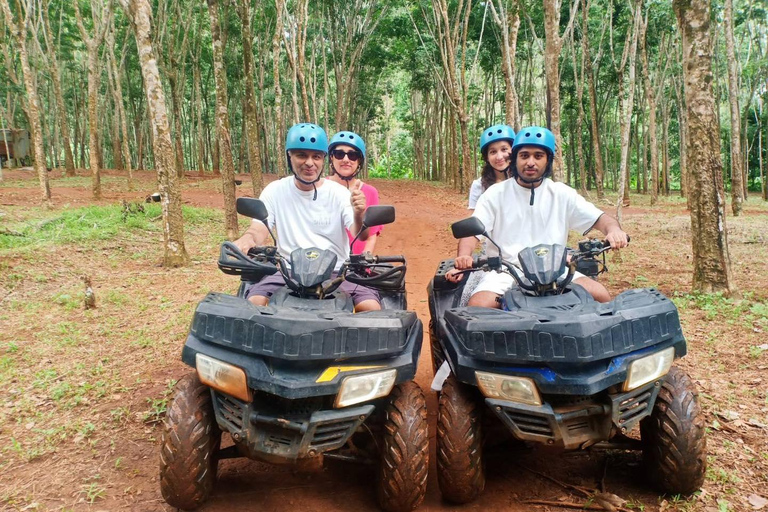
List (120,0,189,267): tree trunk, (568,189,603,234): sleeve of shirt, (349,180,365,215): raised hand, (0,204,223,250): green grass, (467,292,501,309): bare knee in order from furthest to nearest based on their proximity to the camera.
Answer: (0,204,223,250): green grass < (120,0,189,267): tree trunk < (349,180,365,215): raised hand < (568,189,603,234): sleeve of shirt < (467,292,501,309): bare knee

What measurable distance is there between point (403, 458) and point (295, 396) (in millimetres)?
643

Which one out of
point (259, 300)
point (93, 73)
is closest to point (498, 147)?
point (259, 300)

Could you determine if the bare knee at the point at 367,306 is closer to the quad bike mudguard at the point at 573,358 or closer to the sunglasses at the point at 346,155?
the quad bike mudguard at the point at 573,358

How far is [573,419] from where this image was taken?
2.41 metres

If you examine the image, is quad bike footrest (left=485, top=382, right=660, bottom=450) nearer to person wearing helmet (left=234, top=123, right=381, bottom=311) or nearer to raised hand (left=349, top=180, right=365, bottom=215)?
person wearing helmet (left=234, top=123, right=381, bottom=311)

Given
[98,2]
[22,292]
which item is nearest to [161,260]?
[22,292]

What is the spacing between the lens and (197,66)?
24672mm

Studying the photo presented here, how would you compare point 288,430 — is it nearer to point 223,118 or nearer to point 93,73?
point 223,118

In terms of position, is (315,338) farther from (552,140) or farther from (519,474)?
(552,140)

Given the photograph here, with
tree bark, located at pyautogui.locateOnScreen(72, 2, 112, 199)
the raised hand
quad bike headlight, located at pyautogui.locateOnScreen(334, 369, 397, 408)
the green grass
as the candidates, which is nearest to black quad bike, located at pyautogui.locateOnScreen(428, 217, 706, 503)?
quad bike headlight, located at pyautogui.locateOnScreen(334, 369, 397, 408)

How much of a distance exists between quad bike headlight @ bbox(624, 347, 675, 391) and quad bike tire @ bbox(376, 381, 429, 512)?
3.24 ft

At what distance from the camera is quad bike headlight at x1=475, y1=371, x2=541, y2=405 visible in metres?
2.40

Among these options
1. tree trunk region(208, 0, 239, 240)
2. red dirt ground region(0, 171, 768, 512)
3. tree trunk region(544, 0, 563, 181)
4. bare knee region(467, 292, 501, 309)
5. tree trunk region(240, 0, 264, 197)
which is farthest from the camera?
tree trunk region(240, 0, 264, 197)

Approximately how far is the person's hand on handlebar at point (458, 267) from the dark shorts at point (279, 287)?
1.67 feet
